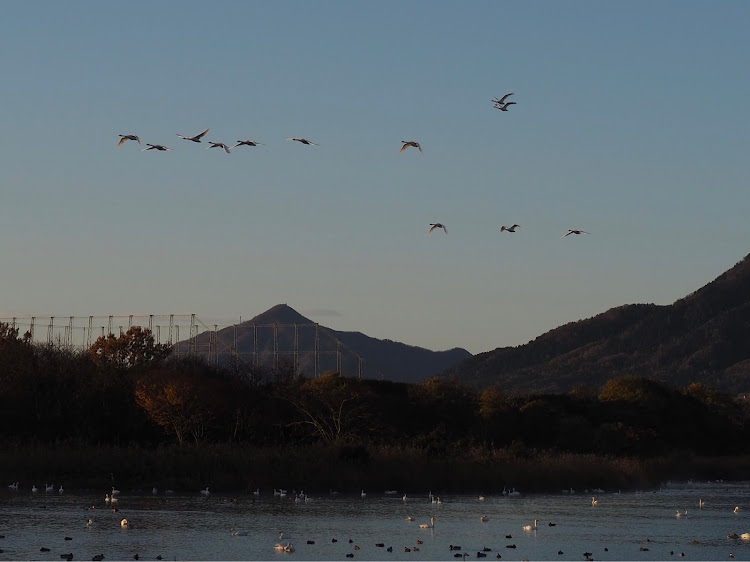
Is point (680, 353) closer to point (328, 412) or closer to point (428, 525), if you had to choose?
point (328, 412)

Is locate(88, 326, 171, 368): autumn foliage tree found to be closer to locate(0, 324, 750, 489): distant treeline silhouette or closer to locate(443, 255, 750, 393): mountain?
locate(0, 324, 750, 489): distant treeline silhouette

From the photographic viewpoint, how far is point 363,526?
39.4 metres

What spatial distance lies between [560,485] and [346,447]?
32.0 feet

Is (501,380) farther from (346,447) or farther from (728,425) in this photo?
(346,447)

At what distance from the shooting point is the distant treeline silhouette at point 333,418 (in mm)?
57688

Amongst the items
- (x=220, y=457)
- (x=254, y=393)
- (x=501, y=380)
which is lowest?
(x=220, y=457)

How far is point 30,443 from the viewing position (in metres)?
57.5

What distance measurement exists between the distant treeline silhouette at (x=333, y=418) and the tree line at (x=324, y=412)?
110 millimetres

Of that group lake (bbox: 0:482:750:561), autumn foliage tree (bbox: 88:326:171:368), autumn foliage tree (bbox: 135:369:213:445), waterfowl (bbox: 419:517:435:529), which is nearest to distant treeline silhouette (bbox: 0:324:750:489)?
autumn foliage tree (bbox: 135:369:213:445)

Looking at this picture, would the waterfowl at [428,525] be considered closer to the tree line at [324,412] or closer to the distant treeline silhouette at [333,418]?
the distant treeline silhouette at [333,418]

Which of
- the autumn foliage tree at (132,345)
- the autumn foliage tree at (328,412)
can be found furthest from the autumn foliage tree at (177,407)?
the autumn foliage tree at (132,345)

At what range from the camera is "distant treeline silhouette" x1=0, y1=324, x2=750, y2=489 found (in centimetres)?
5769

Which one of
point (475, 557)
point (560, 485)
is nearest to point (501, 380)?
point (560, 485)

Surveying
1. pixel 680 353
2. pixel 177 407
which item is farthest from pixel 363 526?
pixel 680 353
